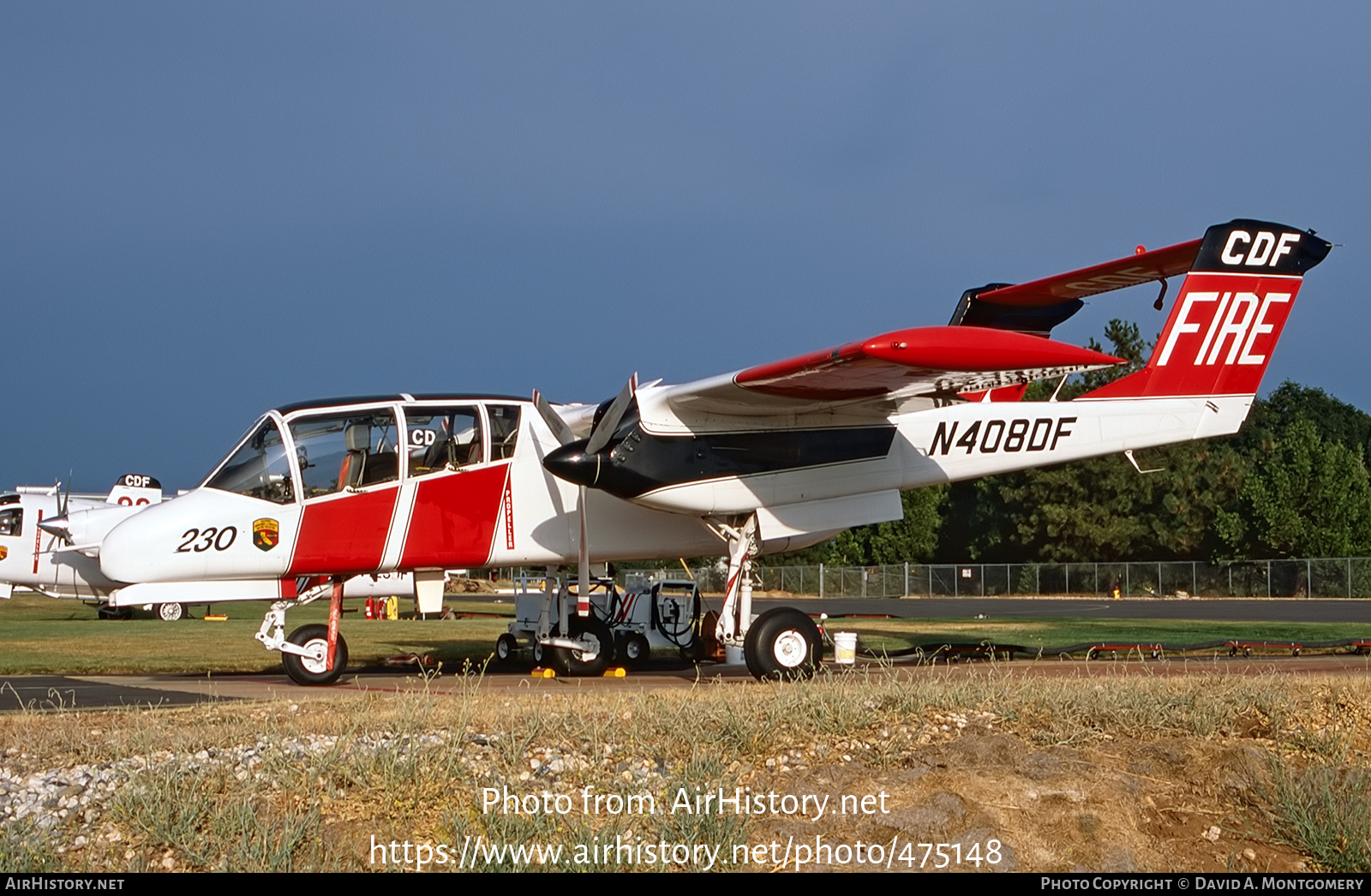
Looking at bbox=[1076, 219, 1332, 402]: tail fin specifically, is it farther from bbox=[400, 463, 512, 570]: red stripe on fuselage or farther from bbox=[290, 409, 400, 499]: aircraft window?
bbox=[290, 409, 400, 499]: aircraft window

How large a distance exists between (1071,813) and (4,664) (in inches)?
594

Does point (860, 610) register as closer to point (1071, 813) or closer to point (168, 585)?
point (168, 585)

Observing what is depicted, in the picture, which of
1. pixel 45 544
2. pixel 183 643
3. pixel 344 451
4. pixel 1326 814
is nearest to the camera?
pixel 1326 814

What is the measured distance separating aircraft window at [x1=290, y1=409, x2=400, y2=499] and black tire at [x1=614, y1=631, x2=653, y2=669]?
15.2 feet

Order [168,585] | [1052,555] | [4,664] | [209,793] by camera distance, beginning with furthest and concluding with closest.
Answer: [1052,555] < [4,664] < [168,585] < [209,793]

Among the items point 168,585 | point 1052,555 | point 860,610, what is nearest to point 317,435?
point 168,585

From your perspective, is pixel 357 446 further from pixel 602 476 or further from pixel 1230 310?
pixel 1230 310

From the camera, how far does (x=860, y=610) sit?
4184 centimetres

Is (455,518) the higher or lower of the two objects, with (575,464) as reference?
lower

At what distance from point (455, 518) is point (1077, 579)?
52.1m

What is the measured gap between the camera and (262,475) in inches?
527

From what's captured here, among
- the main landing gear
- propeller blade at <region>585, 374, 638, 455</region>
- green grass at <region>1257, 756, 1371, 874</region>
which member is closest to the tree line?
the main landing gear

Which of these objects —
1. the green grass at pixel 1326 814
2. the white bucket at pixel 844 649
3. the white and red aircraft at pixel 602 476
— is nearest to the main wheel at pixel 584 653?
the white and red aircraft at pixel 602 476

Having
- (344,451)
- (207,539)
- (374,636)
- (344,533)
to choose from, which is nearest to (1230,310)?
(344,451)
